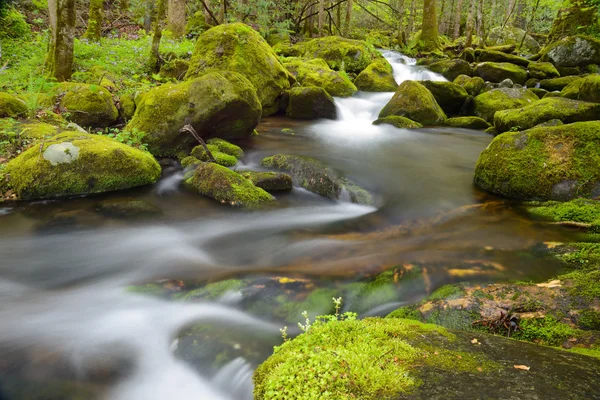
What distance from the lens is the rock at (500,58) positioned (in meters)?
17.2

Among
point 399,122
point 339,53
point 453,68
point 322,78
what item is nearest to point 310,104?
point 322,78

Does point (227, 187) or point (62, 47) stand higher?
point (62, 47)

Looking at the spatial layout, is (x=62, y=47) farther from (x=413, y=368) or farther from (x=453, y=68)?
(x=453, y=68)

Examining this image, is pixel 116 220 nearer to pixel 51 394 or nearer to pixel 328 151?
pixel 51 394

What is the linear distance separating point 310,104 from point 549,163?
25.3 ft

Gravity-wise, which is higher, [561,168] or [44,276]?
[561,168]

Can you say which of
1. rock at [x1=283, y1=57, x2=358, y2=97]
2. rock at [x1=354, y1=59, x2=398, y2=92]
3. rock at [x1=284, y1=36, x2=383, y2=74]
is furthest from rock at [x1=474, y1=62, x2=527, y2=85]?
rock at [x1=283, y1=57, x2=358, y2=97]

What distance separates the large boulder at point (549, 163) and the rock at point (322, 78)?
8651mm

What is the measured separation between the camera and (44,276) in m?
4.29

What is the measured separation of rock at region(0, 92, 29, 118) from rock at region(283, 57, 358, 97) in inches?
346

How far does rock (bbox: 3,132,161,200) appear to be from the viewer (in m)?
5.88

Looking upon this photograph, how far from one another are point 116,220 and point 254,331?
3318mm

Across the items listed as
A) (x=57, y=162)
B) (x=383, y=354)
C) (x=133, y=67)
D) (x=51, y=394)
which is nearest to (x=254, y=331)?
(x=51, y=394)

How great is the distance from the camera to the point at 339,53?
58.1 feet
